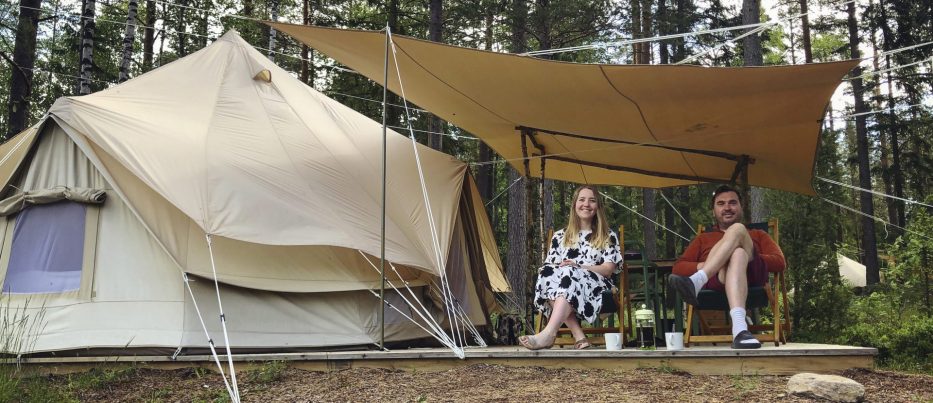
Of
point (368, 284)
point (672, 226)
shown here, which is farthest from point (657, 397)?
point (672, 226)

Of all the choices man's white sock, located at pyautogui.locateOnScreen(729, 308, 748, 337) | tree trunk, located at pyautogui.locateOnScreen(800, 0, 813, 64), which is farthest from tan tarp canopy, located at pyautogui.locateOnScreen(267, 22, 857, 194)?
tree trunk, located at pyautogui.locateOnScreen(800, 0, 813, 64)

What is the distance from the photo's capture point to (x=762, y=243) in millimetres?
4047

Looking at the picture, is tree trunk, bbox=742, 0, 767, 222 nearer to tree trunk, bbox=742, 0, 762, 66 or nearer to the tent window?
tree trunk, bbox=742, 0, 762, 66

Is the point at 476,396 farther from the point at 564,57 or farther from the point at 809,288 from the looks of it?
the point at 564,57

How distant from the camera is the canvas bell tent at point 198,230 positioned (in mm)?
4133

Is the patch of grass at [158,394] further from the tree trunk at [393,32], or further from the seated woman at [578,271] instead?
the tree trunk at [393,32]

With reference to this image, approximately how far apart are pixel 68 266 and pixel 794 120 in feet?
14.3

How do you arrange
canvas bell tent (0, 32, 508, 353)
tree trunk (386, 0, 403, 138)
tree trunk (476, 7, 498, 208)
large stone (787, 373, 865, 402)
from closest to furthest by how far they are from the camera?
1. large stone (787, 373, 865, 402)
2. canvas bell tent (0, 32, 508, 353)
3. tree trunk (386, 0, 403, 138)
4. tree trunk (476, 7, 498, 208)

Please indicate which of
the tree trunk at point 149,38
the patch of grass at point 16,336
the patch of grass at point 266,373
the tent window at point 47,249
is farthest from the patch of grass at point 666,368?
the tree trunk at point 149,38

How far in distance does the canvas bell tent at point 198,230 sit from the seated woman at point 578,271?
65 centimetres

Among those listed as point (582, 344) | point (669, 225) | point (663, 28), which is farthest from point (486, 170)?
point (582, 344)

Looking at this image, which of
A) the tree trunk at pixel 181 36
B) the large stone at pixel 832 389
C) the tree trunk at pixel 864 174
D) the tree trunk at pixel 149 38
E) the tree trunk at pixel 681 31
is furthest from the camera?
the tree trunk at pixel 181 36

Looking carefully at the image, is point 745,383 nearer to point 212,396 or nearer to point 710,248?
point 710,248

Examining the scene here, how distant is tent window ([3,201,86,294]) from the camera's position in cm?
429
